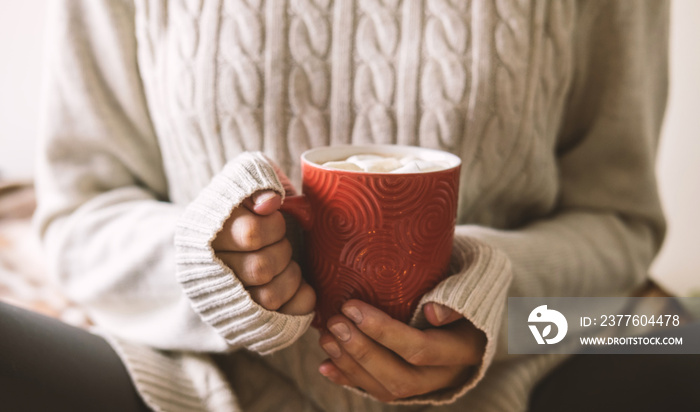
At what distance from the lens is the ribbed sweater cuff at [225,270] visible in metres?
0.38

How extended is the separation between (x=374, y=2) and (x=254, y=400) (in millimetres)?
543

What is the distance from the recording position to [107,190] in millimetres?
699

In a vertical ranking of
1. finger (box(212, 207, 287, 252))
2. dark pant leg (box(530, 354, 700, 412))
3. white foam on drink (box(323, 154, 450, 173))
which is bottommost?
dark pant leg (box(530, 354, 700, 412))

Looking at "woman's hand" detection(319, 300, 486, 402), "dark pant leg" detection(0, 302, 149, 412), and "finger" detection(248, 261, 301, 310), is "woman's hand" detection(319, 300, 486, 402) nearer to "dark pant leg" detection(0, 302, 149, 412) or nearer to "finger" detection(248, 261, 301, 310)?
"finger" detection(248, 261, 301, 310)

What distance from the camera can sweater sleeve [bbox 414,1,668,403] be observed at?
64cm

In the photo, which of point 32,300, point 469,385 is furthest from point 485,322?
point 32,300

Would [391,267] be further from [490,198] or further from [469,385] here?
[490,198]

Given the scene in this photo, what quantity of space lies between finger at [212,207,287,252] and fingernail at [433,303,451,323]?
158 mm

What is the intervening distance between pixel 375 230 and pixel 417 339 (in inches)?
4.7

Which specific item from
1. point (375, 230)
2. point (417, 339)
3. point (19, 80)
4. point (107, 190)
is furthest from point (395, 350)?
point (19, 80)

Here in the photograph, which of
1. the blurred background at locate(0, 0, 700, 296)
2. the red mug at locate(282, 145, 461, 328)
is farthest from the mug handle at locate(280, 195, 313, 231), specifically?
the blurred background at locate(0, 0, 700, 296)

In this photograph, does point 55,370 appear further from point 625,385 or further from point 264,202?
point 625,385

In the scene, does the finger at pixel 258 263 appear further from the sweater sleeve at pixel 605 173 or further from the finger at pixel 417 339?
the sweater sleeve at pixel 605 173

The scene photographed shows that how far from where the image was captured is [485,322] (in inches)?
17.4
